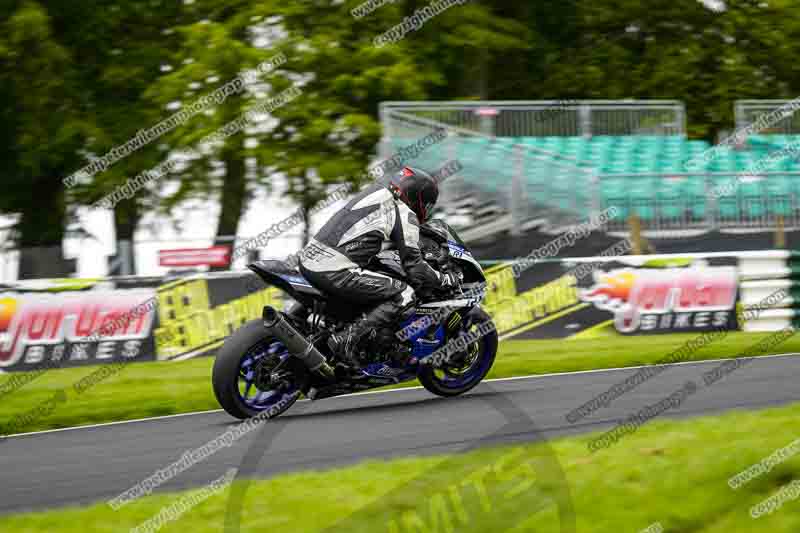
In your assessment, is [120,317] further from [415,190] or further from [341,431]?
[341,431]

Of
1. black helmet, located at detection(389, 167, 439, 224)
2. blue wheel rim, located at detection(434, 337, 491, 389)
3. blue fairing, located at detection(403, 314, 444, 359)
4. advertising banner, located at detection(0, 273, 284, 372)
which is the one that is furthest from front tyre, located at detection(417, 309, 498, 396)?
advertising banner, located at detection(0, 273, 284, 372)

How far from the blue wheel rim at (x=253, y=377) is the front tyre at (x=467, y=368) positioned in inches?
50.6

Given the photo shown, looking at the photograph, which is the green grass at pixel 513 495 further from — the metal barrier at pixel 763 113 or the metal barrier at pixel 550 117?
the metal barrier at pixel 763 113

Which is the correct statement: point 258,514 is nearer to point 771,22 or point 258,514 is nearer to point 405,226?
point 405,226

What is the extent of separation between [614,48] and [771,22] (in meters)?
3.26

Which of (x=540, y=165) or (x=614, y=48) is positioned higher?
(x=614, y=48)

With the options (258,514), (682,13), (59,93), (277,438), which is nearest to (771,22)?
(682,13)

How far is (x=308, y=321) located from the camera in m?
8.86

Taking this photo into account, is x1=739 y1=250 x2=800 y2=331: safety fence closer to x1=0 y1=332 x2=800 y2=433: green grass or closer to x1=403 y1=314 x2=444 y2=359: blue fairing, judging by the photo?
x1=0 y1=332 x2=800 y2=433: green grass

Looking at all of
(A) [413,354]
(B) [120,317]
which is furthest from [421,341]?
(B) [120,317]

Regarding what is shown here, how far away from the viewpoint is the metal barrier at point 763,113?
19.4 metres

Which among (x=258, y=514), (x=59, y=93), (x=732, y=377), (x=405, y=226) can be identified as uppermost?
(x=59, y=93)

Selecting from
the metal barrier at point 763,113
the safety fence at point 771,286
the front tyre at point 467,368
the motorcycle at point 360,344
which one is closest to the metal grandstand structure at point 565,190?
the safety fence at point 771,286

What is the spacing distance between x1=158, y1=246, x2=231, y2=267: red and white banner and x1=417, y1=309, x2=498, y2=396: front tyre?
215 inches
